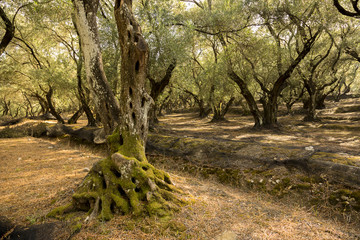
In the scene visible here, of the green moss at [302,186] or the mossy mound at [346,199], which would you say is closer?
the mossy mound at [346,199]

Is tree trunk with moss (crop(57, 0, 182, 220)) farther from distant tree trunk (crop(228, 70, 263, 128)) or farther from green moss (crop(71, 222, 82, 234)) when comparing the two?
distant tree trunk (crop(228, 70, 263, 128))

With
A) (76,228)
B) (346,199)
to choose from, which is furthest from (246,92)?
(76,228)

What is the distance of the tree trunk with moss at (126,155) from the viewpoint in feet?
13.7

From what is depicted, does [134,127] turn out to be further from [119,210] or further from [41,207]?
[41,207]

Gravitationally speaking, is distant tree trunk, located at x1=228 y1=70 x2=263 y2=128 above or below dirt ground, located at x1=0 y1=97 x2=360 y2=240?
above

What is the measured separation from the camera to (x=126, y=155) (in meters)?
5.36

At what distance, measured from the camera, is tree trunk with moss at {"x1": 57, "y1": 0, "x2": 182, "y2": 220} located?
4.17 meters

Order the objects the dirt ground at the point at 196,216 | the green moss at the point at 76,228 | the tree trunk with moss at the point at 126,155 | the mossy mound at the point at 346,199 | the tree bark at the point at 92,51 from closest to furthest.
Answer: the green moss at the point at 76,228, the dirt ground at the point at 196,216, the tree trunk with moss at the point at 126,155, the mossy mound at the point at 346,199, the tree bark at the point at 92,51

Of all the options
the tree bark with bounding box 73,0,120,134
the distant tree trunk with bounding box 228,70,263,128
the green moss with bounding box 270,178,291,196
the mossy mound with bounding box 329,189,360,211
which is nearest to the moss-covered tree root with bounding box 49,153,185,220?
the tree bark with bounding box 73,0,120,134

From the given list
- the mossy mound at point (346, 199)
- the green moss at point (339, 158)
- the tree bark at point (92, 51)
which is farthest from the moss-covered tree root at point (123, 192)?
the green moss at point (339, 158)

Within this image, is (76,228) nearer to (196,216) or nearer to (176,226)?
(176,226)

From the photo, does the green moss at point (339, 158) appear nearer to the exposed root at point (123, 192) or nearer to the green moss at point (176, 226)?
the exposed root at point (123, 192)

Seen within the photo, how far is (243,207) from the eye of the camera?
16.5ft

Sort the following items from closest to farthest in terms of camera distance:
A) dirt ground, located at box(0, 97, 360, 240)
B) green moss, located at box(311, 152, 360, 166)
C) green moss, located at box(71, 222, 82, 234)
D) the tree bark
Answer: green moss, located at box(71, 222, 82, 234) → dirt ground, located at box(0, 97, 360, 240) → green moss, located at box(311, 152, 360, 166) → the tree bark
